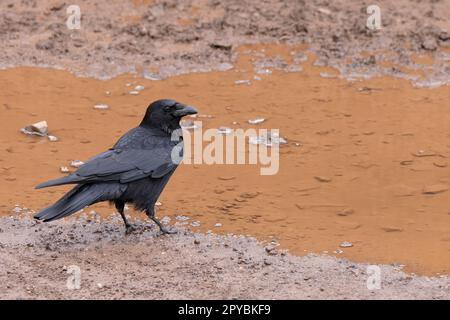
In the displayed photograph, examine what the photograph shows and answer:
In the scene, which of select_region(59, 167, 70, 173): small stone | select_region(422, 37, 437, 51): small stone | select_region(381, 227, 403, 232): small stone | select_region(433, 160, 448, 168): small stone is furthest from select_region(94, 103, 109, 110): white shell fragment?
select_region(422, 37, 437, 51): small stone

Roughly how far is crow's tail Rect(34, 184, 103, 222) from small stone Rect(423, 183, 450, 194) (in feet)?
10.3

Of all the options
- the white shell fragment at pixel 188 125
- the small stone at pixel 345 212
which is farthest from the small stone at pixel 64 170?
the small stone at pixel 345 212

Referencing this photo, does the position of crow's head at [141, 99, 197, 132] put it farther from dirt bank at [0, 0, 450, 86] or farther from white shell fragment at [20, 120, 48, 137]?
dirt bank at [0, 0, 450, 86]

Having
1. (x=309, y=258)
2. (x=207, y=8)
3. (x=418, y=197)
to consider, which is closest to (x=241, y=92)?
(x=207, y=8)

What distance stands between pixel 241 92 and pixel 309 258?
14.1 ft

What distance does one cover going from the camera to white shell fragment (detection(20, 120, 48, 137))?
31.0ft

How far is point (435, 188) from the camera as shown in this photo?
327 inches

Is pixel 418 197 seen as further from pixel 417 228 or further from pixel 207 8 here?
pixel 207 8

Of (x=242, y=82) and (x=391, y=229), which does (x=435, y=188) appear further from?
(x=242, y=82)

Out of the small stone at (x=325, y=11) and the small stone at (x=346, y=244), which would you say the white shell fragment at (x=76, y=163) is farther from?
the small stone at (x=325, y=11)

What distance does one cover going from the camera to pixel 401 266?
6789 millimetres

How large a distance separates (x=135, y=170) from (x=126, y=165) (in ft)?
0.28

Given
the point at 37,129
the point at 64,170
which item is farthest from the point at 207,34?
the point at 64,170

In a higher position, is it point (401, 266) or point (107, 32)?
point (107, 32)
